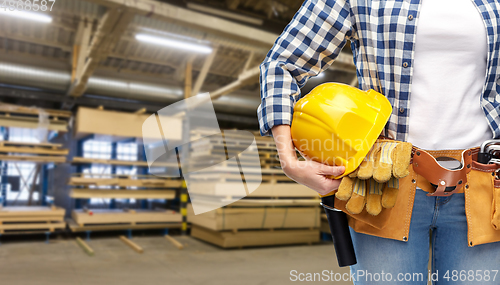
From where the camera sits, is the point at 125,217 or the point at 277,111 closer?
the point at 277,111

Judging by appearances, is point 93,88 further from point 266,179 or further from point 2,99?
point 266,179

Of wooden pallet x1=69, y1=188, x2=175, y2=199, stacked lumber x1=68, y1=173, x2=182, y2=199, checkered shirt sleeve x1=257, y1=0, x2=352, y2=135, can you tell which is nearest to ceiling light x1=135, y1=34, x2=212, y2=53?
Result: stacked lumber x1=68, y1=173, x2=182, y2=199

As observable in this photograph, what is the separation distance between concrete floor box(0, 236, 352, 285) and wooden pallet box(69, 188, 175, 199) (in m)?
0.97

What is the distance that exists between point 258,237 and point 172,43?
396cm

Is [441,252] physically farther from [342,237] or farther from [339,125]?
[339,125]

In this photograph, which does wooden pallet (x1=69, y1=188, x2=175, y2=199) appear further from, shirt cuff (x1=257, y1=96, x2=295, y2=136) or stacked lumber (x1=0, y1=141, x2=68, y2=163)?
shirt cuff (x1=257, y1=96, x2=295, y2=136)

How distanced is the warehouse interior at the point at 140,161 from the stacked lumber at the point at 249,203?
0.03 m

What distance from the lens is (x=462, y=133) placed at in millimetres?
971

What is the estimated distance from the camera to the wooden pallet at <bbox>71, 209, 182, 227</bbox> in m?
7.79

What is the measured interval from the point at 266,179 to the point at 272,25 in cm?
293

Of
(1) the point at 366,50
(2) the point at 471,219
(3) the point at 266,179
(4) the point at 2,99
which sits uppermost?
(4) the point at 2,99

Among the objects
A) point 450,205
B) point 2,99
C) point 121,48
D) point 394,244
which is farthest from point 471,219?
point 2,99

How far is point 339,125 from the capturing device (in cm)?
88

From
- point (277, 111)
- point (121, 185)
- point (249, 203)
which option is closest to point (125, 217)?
point (121, 185)
